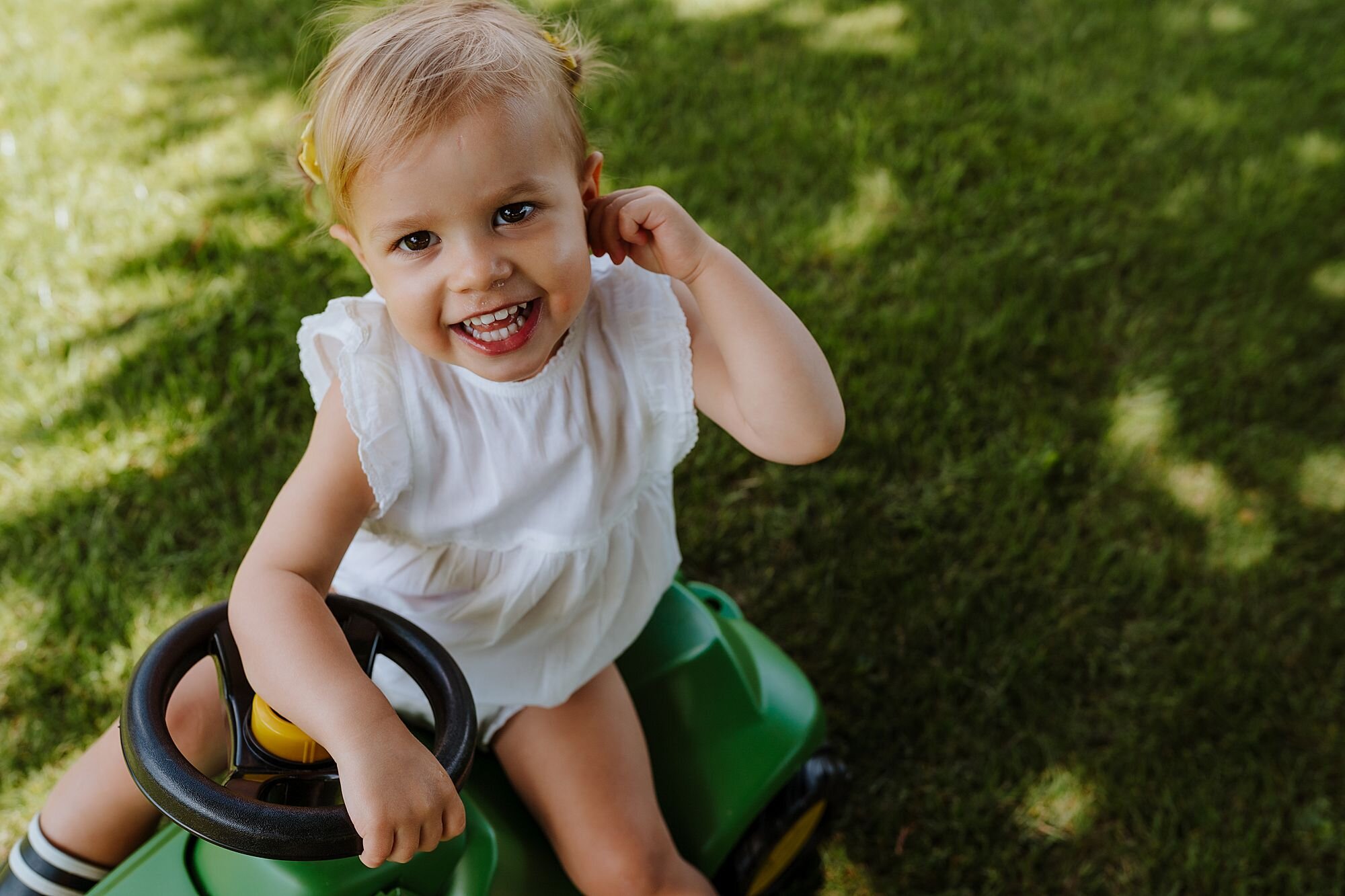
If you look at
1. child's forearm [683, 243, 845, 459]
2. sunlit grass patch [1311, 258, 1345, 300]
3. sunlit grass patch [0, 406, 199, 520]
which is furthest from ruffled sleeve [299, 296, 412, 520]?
sunlit grass patch [1311, 258, 1345, 300]

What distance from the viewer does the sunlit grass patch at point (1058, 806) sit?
1.80 meters

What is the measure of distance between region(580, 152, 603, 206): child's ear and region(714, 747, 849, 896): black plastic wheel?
873 mm

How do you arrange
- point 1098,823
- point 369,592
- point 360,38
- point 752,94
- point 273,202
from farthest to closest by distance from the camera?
point 752,94
point 273,202
point 1098,823
point 369,592
point 360,38

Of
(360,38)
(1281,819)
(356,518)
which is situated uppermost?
(360,38)

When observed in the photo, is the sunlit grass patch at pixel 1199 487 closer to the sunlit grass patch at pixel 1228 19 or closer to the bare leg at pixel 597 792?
the bare leg at pixel 597 792

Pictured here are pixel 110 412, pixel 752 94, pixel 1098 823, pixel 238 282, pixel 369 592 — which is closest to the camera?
pixel 369 592

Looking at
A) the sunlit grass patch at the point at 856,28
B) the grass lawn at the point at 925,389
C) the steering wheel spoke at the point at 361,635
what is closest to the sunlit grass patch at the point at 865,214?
the grass lawn at the point at 925,389

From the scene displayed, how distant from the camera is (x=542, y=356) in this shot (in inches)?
46.6

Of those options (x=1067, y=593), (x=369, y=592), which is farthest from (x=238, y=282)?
(x=1067, y=593)

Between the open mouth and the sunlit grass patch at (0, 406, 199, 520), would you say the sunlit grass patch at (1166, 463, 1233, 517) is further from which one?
the sunlit grass patch at (0, 406, 199, 520)

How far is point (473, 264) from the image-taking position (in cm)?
106

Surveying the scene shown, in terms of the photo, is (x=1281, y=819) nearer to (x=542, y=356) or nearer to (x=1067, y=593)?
(x=1067, y=593)

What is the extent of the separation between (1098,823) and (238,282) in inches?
80.9

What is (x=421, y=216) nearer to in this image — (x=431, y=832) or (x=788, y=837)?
(x=431, y=832)
